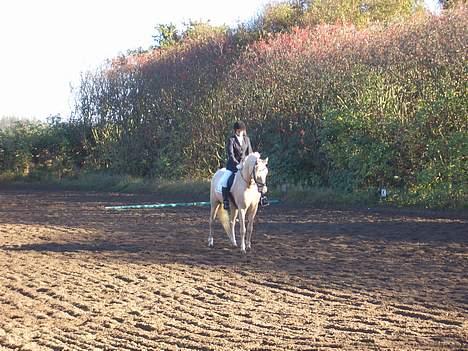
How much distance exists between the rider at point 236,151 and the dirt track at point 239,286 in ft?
3.49

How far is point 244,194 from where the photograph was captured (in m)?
→ 13.4

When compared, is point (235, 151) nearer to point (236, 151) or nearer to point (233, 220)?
point (236, 151)

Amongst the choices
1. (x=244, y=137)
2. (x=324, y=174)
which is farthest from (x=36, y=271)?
(x=324, y=174)

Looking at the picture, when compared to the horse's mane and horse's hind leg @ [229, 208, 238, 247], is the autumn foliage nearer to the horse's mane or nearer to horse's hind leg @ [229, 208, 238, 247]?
horse's hind leg @ [229, 208, 238, 247]

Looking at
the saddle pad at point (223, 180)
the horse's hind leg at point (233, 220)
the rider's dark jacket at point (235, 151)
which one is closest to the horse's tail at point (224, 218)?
the horse's hind leg at point (233, 220)

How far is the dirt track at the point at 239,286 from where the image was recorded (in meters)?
7.46

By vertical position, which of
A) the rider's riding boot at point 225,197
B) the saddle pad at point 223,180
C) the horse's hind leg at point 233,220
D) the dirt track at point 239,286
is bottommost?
the dirt track at point 239,286

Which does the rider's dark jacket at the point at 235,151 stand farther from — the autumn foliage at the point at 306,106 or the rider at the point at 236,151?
the autumn foliage at the point at 306,106

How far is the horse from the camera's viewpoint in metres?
13.0

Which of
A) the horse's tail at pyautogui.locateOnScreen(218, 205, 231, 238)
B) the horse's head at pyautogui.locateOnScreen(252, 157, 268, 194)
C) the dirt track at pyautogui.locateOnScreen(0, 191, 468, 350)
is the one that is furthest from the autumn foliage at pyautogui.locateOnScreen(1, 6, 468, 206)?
the horse's head at pyautogui.locateOnScreen(252, 157, 268, 194)

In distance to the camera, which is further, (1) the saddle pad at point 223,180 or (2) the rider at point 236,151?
(1) the saddle pad at point 223,180

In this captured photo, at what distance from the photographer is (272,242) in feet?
49.1

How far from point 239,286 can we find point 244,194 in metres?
3.25

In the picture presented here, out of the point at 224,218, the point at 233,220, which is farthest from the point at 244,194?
the point at 224,218
